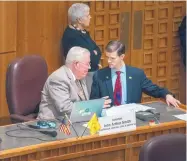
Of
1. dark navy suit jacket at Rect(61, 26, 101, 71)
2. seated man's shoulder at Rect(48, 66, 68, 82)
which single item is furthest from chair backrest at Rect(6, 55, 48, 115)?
dark navy suit jacket at Rect(61, 26, 101, 71)

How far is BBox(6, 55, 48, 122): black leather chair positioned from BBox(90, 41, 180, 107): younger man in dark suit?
1.70 ft

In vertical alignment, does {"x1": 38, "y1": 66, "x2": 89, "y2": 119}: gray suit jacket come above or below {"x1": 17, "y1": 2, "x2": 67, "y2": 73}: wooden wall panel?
below

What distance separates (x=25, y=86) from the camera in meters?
6.04

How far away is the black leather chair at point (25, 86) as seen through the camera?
5945mm

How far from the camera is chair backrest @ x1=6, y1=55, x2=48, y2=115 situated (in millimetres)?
Answer: 5953

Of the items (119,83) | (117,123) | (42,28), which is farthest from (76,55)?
(42,28)

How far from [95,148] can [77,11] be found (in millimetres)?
2416

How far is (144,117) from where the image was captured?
552 centimetres

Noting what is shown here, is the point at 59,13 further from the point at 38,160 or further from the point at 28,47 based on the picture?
the point at 38,160

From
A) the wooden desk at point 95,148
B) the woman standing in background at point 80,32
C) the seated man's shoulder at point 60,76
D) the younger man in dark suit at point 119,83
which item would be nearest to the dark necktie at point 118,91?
the younger man in dark suit at point 119,83

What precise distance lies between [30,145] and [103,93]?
1.31 m

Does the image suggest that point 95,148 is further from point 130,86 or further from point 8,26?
point 8,26

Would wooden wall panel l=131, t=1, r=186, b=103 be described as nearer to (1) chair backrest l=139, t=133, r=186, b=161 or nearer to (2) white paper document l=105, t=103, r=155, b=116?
(2) white paper document l=105, t=103, r=155, b=116

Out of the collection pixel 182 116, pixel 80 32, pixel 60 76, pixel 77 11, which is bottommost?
pixel 182 116
